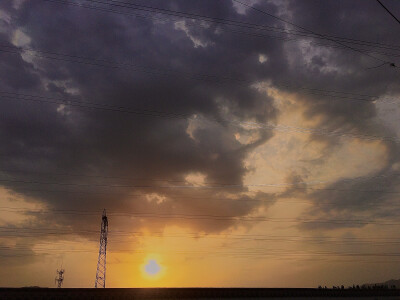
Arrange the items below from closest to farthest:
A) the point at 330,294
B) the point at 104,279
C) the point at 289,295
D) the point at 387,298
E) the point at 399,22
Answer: the point at 399,22, the point at 289,295, the point at 330,294, the point at 387,298, the point at 104,279

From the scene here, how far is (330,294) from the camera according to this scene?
140 ft

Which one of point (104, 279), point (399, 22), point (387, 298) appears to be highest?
point (399, 22)

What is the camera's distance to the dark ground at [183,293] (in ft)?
92.1

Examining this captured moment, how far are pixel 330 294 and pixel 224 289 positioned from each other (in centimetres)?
1574

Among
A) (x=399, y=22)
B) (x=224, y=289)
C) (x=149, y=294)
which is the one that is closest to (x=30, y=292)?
(x=149, y=294)

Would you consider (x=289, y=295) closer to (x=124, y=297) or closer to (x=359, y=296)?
(x=359, y=296)

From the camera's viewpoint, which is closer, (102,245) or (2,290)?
(2,290)

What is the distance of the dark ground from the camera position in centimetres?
2806

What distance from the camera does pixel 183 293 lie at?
109ft

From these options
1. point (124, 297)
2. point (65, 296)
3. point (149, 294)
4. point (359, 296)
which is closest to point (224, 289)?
point (149, 294)

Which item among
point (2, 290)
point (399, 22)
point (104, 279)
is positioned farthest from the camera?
point (104, 279)

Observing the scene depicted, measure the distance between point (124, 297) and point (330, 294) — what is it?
85.5 feet

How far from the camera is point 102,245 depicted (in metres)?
54.7

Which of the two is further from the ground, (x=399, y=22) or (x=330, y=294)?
(x=399, y=22)
